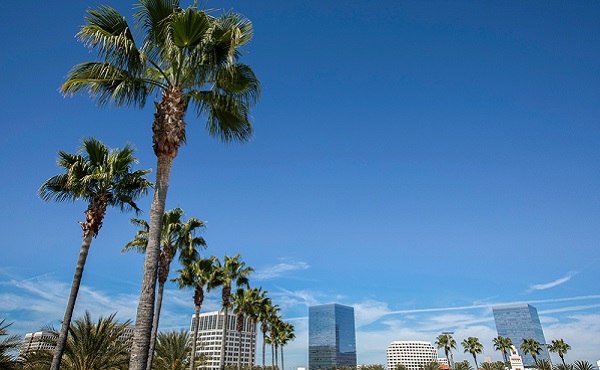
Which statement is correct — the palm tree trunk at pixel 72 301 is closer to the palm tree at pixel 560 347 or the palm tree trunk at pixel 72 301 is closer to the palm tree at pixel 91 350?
the palm tree at pixel 91 350

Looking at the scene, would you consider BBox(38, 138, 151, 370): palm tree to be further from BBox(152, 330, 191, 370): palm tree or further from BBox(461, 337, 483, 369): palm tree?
BBox(461, 337, 483, 369): palm tree

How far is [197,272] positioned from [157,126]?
25369 mm

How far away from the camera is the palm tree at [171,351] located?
3281 centimetres

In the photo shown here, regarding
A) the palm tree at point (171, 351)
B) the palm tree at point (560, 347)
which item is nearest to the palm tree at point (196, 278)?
the palm tree at point (171, 351)

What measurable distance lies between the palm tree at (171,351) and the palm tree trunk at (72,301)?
18285 mm

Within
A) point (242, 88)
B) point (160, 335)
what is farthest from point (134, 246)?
point (242, 88)

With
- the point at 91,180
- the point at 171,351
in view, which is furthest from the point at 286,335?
the point at 91,180

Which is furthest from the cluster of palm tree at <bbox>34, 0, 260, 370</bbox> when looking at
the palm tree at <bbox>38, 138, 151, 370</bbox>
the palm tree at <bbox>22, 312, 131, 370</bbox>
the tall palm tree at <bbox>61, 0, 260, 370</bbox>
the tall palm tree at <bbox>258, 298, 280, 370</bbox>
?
the tall palm tree at <bbox>258, 298, 280, 370</bbox>

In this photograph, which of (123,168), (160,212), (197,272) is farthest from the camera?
(197,272)

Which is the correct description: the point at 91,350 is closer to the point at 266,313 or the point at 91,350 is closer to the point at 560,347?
the point at 266,313

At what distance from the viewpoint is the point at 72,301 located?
54.0ft

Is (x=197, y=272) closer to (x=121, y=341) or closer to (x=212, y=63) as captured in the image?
(x=121, y=341)

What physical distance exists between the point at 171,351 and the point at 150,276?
2746 cm

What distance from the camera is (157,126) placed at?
38.9 ft
